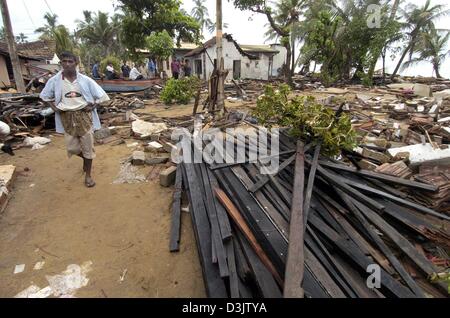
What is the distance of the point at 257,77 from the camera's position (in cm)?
2462

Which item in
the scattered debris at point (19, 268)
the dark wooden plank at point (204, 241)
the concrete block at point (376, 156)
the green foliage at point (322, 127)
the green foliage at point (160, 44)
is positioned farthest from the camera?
the green foliage at point (160, 44)

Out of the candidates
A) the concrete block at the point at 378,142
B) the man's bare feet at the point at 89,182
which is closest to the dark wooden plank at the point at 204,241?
the man's bare feet at the point at 89,182

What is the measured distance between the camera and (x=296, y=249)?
2.22 meters

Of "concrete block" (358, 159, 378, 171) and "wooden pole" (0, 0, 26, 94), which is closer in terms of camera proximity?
"concrete block" (358, 159, 378, 171)

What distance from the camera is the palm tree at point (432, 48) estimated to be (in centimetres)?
2105

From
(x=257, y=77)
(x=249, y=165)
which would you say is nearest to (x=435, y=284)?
(x=249, y=165)

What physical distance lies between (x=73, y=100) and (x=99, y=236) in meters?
2.03

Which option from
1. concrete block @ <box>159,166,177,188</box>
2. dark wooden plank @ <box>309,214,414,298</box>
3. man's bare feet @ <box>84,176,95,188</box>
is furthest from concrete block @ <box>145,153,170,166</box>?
dark wooden plank @ <box>309,214,414,298</box>

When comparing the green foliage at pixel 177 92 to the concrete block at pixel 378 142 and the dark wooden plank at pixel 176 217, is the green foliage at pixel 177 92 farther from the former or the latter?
the concrete block at pixel 378 142

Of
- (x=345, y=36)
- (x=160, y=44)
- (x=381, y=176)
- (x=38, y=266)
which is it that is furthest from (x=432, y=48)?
(x=38, y=266)

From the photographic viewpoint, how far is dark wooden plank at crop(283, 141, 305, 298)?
191 centimetres

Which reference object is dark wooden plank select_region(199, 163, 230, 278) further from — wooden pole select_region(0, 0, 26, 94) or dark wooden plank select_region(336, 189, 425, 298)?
wooden pole select_region(0, 0, 26, 94)

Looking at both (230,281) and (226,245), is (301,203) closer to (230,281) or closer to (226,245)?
(226,245)

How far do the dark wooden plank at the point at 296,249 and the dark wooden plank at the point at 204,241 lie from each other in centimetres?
58
